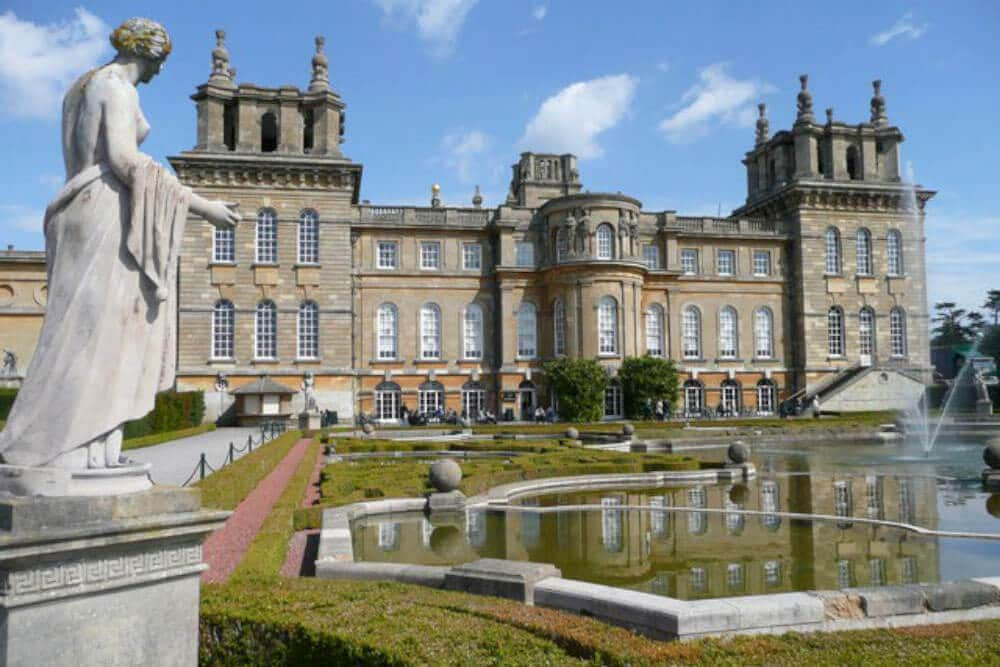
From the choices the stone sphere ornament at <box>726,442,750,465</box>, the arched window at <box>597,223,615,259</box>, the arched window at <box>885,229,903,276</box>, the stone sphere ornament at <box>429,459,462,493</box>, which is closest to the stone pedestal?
the stone sphere ornament at <box>429,459,462,493</box>

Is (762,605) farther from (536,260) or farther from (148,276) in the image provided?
(536,260)

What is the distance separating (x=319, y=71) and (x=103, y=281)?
38379 millimetres

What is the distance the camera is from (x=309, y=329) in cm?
3825

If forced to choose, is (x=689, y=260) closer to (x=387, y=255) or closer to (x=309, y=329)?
(x=387, y=255)

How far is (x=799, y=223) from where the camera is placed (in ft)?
147

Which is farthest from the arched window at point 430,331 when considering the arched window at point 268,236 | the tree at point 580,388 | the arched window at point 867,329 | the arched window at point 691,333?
the arched window at point 867,329

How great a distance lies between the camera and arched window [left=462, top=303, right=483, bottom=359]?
4178 cm

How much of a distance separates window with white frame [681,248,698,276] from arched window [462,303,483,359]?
12.8 metres

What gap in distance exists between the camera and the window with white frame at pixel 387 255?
134 feet

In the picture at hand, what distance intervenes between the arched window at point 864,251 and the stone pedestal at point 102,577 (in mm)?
48102

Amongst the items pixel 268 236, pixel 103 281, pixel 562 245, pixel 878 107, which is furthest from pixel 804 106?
pixel 103 281

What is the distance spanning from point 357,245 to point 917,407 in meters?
33.0

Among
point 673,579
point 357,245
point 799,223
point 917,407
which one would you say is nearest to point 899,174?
point 799,223

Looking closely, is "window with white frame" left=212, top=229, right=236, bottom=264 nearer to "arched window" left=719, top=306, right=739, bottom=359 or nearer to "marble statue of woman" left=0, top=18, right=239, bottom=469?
"arched window" left=719, top=306, right=739, bottom=359
